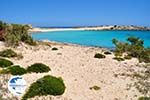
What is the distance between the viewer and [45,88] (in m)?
20.9

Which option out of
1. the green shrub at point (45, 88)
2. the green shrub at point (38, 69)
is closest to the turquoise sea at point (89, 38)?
the green shrub at point (38, 69)

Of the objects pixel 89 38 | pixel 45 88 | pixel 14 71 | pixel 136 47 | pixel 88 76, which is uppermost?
pixel 136 47

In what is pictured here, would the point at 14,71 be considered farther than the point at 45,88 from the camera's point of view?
Yes

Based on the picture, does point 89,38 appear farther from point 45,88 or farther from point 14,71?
point 45,88

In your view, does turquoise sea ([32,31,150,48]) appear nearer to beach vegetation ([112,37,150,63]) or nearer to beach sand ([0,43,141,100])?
beach vegetation ([112,37,150,63])

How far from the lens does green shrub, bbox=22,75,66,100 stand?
20.6 meters

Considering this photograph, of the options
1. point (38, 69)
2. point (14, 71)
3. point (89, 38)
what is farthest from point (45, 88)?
point (89, 38)

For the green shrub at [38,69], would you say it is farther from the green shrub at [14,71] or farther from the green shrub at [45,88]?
the green shrub at [45,88]

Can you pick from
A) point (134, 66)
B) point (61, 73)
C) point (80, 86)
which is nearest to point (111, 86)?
point (80, 86)

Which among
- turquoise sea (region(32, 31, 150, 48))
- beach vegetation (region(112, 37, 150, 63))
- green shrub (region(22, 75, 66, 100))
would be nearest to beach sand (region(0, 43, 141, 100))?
green shrub (region(22, 75, 66, 100))

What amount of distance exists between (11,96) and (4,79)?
10.3ft

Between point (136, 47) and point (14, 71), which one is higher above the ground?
point (136, 47)

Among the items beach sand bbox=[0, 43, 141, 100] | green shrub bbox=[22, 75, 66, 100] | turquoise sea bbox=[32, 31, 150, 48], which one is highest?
green shrub bbox=[22, 75, 66, 100]

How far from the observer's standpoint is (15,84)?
14.8m
